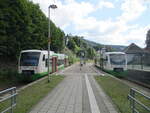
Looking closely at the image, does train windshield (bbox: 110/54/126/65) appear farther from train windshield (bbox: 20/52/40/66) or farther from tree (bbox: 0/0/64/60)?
tree (bbox: 0/0/64/60)

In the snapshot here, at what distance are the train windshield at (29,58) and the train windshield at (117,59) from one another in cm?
987

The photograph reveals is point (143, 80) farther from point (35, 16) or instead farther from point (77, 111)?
point (35, 16)

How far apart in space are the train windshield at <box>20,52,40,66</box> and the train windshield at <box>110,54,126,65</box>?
9.87m

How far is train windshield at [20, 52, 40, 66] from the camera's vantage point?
2053cm

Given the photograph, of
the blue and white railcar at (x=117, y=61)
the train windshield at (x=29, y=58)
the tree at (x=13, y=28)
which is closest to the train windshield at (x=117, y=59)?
the blue and white railcar at (x=117, y=61)

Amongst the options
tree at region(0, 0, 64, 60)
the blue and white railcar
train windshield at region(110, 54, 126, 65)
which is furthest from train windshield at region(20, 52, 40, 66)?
train windshield at region(110, 54, 126, 65)

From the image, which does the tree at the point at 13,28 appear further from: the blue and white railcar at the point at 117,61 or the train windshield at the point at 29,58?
the blue and white railcar at the point at 117,61

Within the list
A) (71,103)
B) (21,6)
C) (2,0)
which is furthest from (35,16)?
(71,103)

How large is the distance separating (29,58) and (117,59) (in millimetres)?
11188

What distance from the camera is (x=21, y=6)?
24.2m

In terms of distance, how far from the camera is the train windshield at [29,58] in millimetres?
20531

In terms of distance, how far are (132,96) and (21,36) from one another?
20.0m

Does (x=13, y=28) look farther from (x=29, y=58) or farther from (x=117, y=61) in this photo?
(x=117, y=61)

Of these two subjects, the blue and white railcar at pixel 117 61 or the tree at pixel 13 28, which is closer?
the tree at pixel 13 28
